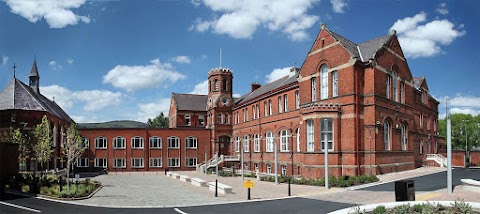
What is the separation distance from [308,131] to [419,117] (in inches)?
869

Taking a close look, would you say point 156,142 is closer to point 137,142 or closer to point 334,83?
point 137,142

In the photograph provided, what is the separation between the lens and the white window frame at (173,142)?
57781 millimetres

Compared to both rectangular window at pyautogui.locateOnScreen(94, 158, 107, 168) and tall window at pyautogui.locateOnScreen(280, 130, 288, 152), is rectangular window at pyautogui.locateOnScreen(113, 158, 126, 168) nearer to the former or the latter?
rectangular window at pyautogui.locateOnScreen(94, 158, 107, 168)

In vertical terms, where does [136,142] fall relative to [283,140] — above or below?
below

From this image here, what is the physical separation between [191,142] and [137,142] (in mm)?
7556

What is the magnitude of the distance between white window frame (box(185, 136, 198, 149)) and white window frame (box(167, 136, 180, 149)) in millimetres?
1278

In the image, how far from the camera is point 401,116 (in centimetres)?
3631

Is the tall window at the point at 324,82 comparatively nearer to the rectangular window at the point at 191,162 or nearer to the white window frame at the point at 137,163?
the rectangular window at the point at 191,162

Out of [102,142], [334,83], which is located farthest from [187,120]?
[334,83]

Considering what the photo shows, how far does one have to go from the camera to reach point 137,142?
57.0 metres

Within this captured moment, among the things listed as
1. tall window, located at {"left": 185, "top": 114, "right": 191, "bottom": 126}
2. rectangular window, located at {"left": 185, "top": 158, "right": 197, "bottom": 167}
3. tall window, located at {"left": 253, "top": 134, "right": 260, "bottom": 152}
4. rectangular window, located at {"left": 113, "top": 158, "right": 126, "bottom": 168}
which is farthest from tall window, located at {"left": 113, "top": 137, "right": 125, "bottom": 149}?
tall window, located at {"left": 253, "top": 134, "right": 260, "bottom": 152}

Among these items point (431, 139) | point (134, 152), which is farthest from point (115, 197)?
point (431, 139)

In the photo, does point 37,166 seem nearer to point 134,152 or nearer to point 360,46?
point 134,152

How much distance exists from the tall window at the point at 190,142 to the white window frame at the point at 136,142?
6.15m
